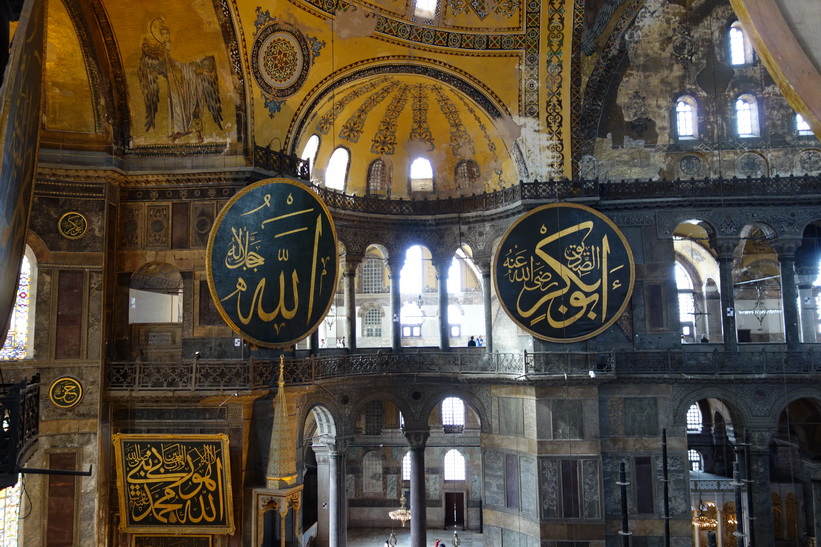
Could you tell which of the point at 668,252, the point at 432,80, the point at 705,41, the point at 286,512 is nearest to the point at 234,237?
the point at 286,512

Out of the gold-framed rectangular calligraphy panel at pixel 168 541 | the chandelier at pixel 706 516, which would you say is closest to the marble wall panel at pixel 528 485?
the chandelier at pixel 706 516

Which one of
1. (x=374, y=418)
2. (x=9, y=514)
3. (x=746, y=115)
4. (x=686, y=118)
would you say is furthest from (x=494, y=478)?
(x=746, y=115)

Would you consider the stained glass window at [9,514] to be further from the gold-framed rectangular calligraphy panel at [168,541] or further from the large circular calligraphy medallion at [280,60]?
the large circular calligraphy medallion at [280,60]

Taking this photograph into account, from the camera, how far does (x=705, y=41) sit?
48.1ft

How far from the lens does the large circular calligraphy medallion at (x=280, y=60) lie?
11609 mm

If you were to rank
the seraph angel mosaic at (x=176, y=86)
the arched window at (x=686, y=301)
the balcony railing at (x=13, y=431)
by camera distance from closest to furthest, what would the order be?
the balcony railing at (x=13, y=431) < the seraph angel mosaic at (x=176, y=86) < the arched window at (x=686, y=301)

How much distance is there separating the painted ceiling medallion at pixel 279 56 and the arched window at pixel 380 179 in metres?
3.62

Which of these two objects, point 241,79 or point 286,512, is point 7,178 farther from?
point 286,512

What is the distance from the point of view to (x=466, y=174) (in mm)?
15695

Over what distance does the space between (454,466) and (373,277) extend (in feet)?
22.2

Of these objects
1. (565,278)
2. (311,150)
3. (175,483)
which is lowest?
(175,483)

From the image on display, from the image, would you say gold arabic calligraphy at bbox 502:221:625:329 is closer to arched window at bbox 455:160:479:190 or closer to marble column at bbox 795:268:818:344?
arched window at bbox 455:160:479:190

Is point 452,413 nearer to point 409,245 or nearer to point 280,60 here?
point 409,245

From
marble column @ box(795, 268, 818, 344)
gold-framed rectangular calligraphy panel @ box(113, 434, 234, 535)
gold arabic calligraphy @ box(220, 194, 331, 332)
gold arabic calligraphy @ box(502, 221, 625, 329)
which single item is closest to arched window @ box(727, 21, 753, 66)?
gold arabic calligraphy @ box(502, 221, 625, 329)
